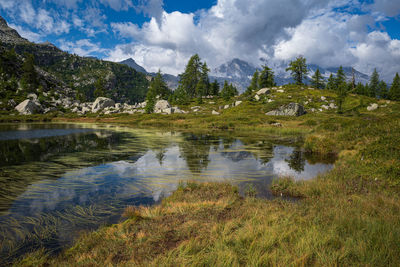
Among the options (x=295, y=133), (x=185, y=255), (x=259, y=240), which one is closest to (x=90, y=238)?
(x=185, y=255)

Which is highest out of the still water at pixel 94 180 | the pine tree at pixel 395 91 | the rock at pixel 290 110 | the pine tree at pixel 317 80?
the pine tree at pixel 317 80

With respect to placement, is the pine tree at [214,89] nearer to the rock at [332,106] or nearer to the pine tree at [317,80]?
the pine tree at [317,80]

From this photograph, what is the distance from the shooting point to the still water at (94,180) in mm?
6379

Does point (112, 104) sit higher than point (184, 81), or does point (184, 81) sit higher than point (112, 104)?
point (184, 81)

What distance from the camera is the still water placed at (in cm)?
638

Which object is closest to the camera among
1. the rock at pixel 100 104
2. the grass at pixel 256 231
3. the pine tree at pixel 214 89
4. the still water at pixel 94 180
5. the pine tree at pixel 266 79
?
the grass at pixel 256 231

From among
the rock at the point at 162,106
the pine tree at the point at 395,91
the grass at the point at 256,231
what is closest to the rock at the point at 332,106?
the pine tree at the point at 395,91

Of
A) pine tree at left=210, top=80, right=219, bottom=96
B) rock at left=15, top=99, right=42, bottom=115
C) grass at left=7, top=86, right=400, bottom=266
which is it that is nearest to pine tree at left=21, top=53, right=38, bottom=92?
rock at left=15, top=99, right=42, bottom=115

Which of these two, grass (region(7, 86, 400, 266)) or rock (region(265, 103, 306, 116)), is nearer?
grass (region(7, 86, 400, 266))

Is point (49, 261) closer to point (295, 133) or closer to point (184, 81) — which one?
point (295, 133)

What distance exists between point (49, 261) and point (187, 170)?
31.1 ft

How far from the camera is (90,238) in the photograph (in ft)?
17.8

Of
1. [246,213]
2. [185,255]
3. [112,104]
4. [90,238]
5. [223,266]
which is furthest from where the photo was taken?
[112,104]

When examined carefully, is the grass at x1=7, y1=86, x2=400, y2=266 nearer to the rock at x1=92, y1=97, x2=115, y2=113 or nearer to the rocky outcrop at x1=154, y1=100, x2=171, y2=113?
the rocky outcrop at x1=154, y1=100, x2=171, y2=113
